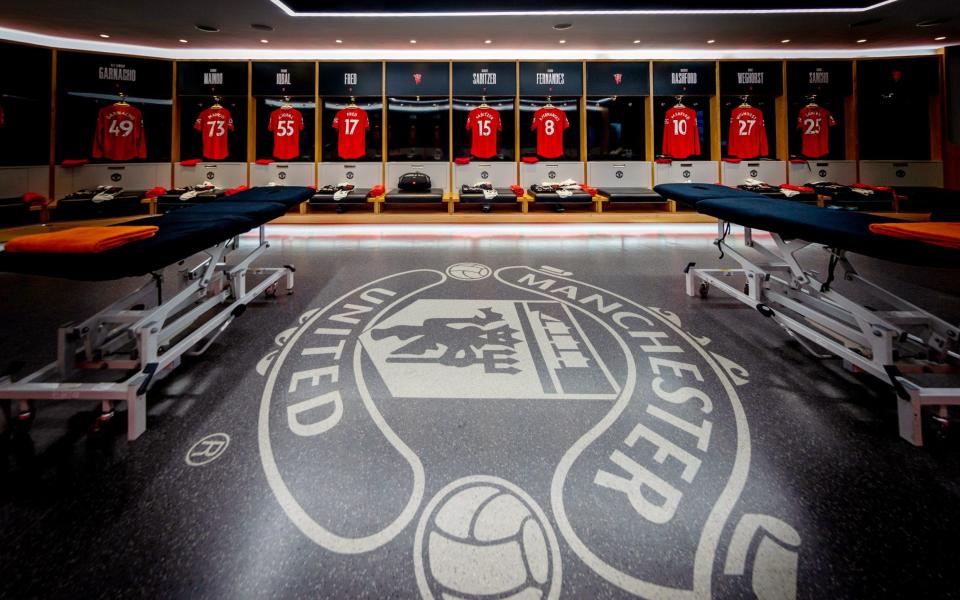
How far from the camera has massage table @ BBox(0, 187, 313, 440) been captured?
1267 mm

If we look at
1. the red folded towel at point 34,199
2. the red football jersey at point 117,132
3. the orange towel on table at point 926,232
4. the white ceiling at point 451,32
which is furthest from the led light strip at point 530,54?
the orange towel on table at point 926,232

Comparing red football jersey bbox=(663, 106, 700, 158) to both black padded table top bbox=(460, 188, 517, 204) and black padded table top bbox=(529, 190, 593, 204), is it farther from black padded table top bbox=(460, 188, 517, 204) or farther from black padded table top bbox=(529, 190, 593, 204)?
black padded table top bbox=(460, 188, 517, 204)

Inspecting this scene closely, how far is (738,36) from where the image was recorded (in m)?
5.44

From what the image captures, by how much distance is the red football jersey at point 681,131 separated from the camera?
6.23m

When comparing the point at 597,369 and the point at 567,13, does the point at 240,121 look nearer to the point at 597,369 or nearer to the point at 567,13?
the point at 567,13

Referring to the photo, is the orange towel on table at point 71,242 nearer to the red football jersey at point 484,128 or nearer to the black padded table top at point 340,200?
the black padded table top at point 340,200

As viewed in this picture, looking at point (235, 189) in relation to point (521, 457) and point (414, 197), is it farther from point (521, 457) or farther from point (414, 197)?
point (521, 457)

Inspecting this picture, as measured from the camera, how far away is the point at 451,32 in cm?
523

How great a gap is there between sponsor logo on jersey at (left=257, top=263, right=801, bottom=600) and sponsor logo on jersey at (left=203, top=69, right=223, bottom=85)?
5.53 metres

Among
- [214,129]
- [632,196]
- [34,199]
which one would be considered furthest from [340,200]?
[632,196]

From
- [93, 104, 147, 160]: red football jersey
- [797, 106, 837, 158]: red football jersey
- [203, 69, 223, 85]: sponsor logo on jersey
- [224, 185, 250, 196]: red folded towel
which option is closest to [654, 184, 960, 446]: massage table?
[797, 106, 837, 158]: red football jersey

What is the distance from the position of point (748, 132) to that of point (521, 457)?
6.78 m

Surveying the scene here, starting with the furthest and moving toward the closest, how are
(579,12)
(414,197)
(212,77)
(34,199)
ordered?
(212,77)
(414,197)
(34,199)
(579,12)

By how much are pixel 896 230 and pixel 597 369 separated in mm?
992
